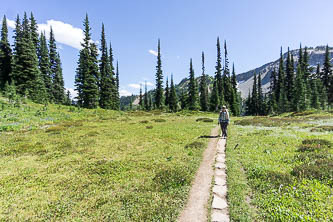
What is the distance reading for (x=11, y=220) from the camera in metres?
5.29

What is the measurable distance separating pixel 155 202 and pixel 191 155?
5830 millimetres

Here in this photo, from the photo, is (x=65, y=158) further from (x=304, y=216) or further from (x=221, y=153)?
(x=304, y=216)

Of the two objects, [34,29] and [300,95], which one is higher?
[34,29]

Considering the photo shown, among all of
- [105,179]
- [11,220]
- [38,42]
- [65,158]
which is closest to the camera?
[11,220]

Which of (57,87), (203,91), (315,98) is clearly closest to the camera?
(315,98)

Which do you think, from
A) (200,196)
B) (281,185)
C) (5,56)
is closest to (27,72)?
(5,56)

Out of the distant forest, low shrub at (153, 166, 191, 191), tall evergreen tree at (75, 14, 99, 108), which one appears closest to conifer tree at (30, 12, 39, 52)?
the distant forest

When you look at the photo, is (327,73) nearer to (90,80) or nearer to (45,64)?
(90,80)

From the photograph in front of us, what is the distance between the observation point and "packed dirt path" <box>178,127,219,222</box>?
5.47 meters

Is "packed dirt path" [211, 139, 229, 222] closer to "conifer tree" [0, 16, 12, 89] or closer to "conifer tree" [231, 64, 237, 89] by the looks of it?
"conifer tree" [0, 16, 12, 89]

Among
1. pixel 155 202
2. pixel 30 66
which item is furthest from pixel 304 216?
pixel 30 66

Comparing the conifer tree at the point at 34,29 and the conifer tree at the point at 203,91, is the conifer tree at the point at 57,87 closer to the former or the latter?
the conifer tree at the point at 34,29

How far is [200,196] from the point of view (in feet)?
21.9

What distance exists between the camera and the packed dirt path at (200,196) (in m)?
5.47
